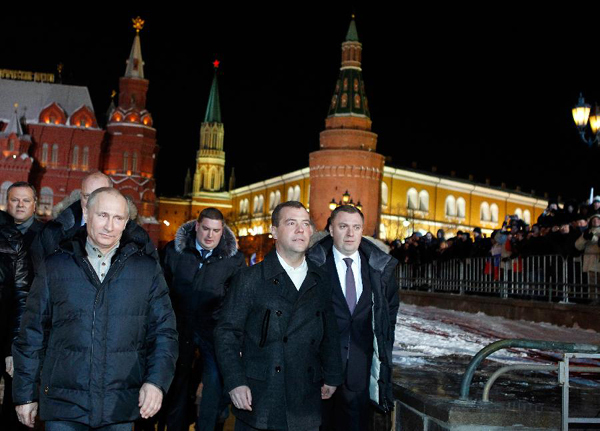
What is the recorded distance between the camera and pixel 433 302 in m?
17.6

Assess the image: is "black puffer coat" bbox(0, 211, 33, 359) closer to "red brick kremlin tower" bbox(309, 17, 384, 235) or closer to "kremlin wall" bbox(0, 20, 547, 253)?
"kremlin wall" bbox(0, 20, 547, 253)

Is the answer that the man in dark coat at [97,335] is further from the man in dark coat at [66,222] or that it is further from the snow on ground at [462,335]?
the snow on ground at [462,335]

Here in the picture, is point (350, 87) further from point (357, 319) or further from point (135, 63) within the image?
point (357, 319)

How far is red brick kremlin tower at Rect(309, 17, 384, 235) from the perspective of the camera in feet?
203

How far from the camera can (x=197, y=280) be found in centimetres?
646

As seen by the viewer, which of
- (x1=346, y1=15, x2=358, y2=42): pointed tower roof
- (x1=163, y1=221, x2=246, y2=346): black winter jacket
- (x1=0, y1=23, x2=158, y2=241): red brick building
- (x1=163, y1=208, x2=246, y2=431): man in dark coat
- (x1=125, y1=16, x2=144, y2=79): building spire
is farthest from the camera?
(x1=125, y1=16, x2=144, y2=79): building spire

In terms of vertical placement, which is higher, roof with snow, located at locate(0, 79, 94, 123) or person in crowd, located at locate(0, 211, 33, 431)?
roof with snow, located at locate(0, 79, 94, 123)

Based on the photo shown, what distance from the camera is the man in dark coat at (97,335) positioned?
11.9 ft

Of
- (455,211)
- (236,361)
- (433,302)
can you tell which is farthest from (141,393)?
(455,211)

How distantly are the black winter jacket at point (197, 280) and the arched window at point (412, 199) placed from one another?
209 ft

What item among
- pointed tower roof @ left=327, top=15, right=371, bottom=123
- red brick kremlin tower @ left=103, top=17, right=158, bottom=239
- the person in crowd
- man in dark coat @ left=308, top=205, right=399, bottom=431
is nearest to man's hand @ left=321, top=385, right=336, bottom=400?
man in dark coat @ left=308, top=205, right=399, bottom=431

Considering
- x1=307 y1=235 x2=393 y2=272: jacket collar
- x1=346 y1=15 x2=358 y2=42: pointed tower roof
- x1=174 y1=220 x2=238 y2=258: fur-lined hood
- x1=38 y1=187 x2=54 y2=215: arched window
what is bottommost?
x1=307 y1=235 x2=393 y2=272: jacket collar

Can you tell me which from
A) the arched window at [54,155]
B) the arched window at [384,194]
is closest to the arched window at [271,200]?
the arched window at [384,194]

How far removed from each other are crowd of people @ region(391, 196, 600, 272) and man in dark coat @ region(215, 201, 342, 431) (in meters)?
8.30
